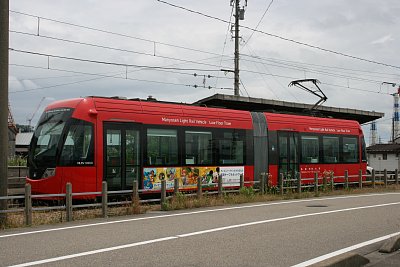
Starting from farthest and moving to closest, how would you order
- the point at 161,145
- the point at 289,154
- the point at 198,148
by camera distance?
the point at 289,154, the point at 198,148, the point at 161,145

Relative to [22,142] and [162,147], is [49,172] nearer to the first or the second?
[162,147]

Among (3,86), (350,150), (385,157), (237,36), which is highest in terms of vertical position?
(237,36)

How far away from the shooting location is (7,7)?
1147 cm

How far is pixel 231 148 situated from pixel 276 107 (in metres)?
10.4

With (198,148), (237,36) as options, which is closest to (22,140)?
(237,36)

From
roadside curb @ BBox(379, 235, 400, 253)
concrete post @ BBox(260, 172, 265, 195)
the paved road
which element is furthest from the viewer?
concrete post @ BBox(260, 172, 265, 195)

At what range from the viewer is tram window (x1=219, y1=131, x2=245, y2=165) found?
19.0 metres

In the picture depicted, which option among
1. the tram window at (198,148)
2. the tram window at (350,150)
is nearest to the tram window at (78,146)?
the tram window at (198,148)

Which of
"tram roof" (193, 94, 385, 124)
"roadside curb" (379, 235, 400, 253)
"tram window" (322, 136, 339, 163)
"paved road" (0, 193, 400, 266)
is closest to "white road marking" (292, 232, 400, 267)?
"paved road" (0, 193, 400, 266)

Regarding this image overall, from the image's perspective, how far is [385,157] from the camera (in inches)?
1933

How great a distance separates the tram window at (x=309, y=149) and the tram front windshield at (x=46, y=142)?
11.7 m

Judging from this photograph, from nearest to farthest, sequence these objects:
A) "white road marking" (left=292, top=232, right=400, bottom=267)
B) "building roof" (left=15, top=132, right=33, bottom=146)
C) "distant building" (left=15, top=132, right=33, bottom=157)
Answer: "white road marking" (left=292, top=232, right=400, bottom=267)
"distant building" (left=15, top=132, right=33, bottom=157)
"building roof" (left=15, top=132, right=33, bottom=146)

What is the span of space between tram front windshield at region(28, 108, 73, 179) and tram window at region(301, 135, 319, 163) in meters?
11.7

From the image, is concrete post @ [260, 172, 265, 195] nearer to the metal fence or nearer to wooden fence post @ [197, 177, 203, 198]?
the metal fence
